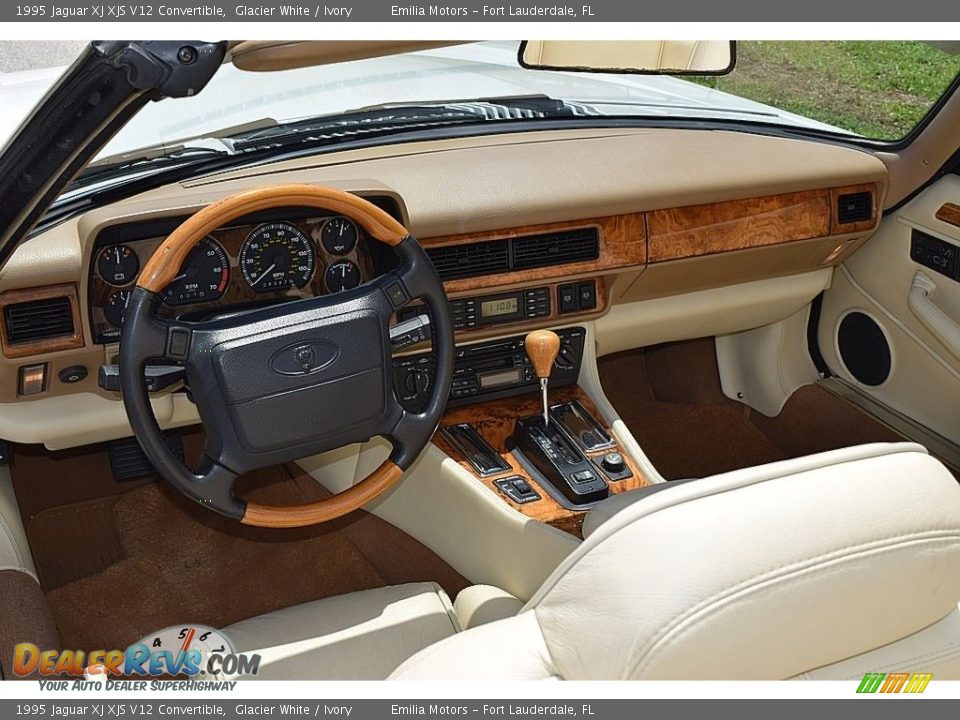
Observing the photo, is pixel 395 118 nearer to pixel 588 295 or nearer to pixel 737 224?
pixel 588 295

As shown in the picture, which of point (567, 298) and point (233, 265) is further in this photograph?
point (567, 298)

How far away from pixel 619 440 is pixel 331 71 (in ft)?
3.66

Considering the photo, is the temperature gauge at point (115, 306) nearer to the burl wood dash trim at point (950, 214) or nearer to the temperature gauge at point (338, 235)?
the temperature gauge at point (338, 235)

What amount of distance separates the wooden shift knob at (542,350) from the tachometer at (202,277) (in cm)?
73

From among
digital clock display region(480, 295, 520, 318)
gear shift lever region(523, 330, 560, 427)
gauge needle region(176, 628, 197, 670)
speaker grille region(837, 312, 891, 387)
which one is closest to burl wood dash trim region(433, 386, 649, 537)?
gear shift lever region(523, 330, 560, 427)

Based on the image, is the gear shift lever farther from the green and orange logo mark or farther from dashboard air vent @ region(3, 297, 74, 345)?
the green and orange logo mark

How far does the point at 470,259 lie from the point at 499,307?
0.16 metres

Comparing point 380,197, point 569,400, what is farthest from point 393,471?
point 569,400

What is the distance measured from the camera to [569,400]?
2578mm

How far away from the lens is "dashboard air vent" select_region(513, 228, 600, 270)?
2400 millimetres

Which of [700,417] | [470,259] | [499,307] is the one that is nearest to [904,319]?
[700,417]

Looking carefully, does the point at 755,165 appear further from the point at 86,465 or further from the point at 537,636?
the point at 86,465

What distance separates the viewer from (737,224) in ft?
8.46

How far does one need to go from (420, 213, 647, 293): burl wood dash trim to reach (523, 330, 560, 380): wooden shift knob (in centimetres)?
14
